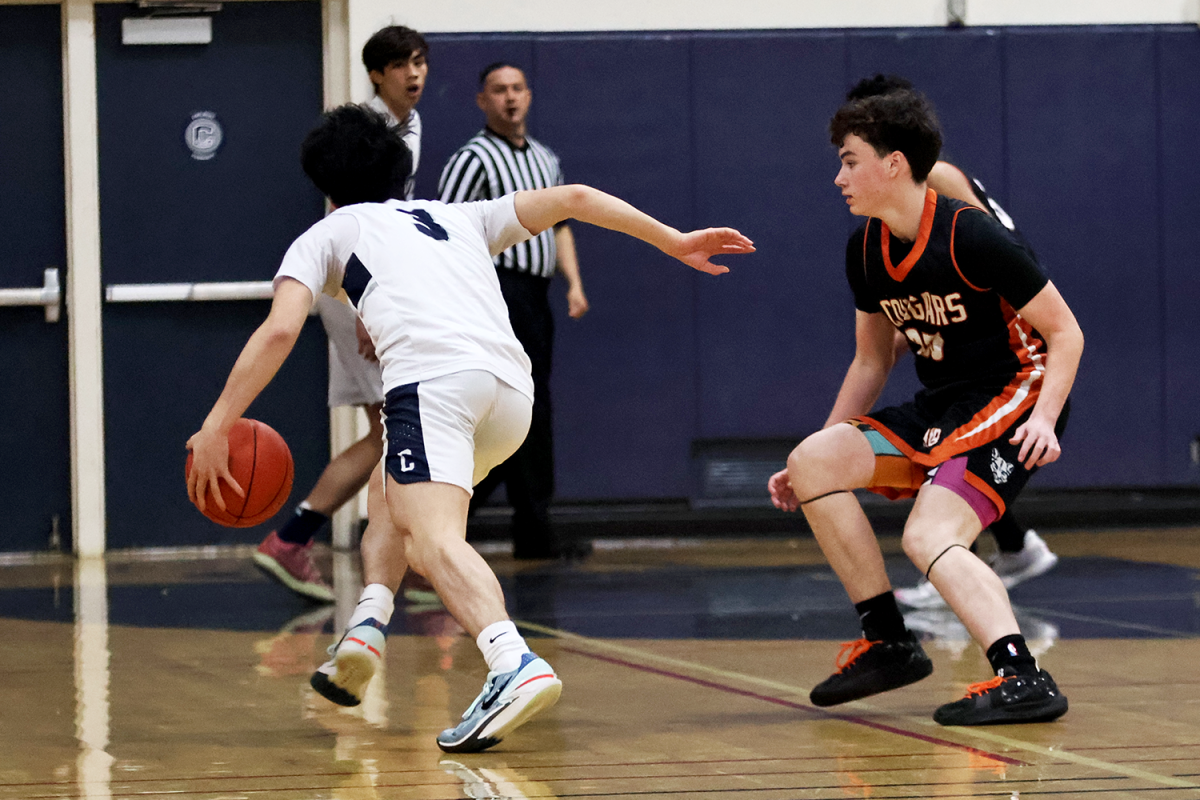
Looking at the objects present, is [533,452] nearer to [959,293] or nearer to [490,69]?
[490,69]

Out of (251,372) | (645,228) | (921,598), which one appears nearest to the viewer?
(251,372)

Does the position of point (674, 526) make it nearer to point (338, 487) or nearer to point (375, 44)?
point (338, 487)

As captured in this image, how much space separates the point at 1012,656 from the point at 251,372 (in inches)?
65.5

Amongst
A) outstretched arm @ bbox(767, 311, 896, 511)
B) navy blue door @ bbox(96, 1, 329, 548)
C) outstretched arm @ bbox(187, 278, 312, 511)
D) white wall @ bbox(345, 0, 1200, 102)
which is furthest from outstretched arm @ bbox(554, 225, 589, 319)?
outstretched arm @ bbox(187, 278, 312, 511)

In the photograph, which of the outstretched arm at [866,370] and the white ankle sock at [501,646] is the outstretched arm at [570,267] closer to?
the outstretched arm at [866,370]

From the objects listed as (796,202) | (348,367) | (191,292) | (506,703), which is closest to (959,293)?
(506,703)

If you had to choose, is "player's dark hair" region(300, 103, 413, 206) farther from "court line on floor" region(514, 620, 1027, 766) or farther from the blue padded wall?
the blue padded wall

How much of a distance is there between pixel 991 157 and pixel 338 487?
358 centimetres

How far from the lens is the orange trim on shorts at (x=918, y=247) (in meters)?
3.50

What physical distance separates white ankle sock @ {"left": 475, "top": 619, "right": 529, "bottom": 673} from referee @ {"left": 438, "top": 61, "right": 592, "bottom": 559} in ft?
10.1

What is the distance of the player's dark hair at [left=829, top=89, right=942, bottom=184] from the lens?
3.52m

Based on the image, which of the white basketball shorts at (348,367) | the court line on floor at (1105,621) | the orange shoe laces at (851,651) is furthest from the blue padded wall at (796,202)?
the orange shoe laces at (851,651)

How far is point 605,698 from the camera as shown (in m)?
3.67

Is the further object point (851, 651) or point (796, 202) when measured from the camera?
point (796, 202)
